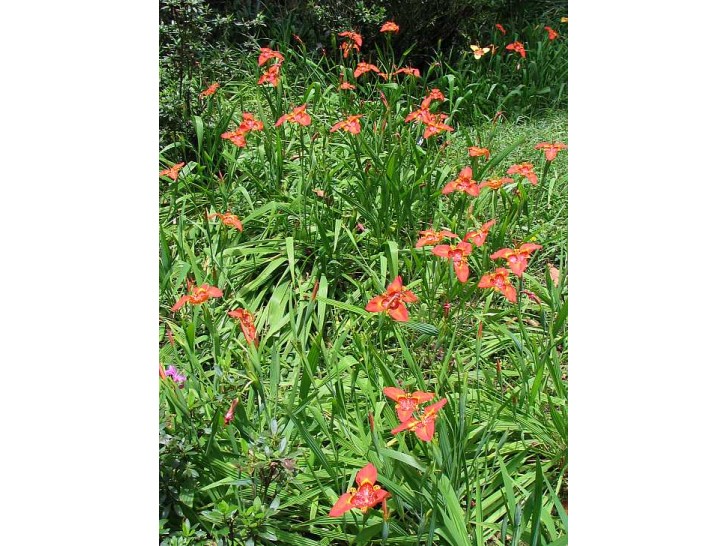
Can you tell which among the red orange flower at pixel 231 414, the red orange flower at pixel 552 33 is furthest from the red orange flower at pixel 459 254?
the red orange flower at pixel 552 33

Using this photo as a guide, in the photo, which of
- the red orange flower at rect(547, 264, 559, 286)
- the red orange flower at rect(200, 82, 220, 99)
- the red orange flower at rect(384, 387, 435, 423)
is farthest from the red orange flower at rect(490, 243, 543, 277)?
the red orange flower at rect(200, 82, 220, 99)

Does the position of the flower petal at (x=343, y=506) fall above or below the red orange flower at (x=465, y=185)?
below

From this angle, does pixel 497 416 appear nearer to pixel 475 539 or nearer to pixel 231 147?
pixel 475 539

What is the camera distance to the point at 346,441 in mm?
1386

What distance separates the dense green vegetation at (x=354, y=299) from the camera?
1.27 metres

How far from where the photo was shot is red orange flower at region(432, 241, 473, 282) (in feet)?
5.29

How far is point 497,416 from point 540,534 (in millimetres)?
256

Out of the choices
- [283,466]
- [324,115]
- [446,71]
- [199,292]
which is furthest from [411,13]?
[283,466]

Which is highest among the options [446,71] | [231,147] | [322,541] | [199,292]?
[446,71]

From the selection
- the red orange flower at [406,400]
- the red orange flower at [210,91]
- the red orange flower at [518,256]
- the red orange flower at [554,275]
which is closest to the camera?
the red orange flower at [406,400]

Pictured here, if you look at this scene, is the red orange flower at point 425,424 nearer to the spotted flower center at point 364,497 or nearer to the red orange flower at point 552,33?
the spotted flower center at point 364,497

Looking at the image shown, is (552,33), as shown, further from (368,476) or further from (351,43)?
(368,476)

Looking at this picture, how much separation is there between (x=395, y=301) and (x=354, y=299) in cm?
38

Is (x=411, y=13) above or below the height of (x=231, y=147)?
above
